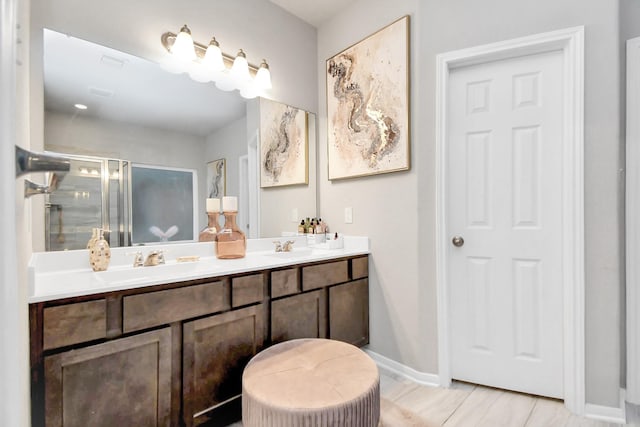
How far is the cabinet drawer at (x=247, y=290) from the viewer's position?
1.53 meters

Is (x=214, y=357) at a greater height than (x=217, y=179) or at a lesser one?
lesser

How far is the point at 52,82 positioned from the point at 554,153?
2619 millimetres

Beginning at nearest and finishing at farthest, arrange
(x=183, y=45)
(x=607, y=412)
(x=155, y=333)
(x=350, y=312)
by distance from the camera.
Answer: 1. (x=155, y=333)
2. (x=607, y=412)
3. (x=183, y=45)
4. (x=350, y=312)

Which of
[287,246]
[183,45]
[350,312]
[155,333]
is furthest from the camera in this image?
[287,246]

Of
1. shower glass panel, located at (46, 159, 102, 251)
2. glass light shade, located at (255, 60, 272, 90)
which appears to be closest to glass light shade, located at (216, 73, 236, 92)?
glass light shade, located at (255, 60, 272, 90)

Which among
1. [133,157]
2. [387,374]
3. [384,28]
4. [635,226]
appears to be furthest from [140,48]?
[635,226]

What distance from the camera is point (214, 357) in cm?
146

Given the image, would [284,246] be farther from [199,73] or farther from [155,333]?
[199,73]

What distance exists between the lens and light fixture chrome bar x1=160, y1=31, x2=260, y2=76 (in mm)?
1810

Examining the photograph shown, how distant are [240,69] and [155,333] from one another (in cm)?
167

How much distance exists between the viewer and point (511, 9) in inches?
68.1

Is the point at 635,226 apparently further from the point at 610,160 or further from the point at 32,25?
the point at 32,25

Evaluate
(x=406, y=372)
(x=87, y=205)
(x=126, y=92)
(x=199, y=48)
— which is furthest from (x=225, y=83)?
(x=406, y=372)

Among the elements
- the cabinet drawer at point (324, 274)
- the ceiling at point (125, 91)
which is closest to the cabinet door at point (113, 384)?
the cabinet drawer at point (324, 274)
